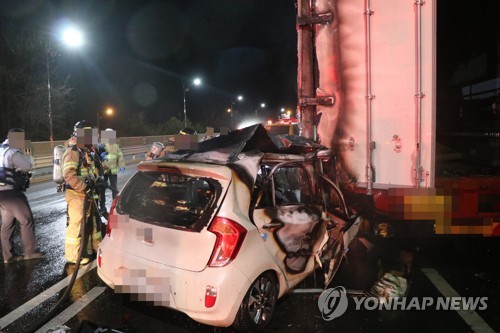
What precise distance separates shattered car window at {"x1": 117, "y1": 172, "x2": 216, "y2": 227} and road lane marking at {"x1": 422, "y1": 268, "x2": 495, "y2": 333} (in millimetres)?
2576

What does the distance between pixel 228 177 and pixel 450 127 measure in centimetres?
677

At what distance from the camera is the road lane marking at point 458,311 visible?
3.59m

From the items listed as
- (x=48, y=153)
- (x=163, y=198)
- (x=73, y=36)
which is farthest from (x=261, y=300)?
(x=48, y=153)

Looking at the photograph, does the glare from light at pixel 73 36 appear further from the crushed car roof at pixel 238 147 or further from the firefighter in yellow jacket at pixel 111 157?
the crushed car roof at pixel 238 147

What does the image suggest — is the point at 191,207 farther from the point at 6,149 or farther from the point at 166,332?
the point at 6,149

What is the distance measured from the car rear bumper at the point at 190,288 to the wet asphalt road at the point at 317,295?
0.43 meters

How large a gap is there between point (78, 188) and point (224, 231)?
2639 millimetres

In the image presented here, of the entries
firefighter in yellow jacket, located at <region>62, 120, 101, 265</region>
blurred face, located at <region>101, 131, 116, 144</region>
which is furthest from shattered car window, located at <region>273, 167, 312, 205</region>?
blurred face, located at <region>101, 131, 116, 144</region>

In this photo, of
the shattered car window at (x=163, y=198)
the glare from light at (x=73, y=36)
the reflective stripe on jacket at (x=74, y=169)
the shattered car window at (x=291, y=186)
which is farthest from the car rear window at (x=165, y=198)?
the glare from light at (x=73, y=36)

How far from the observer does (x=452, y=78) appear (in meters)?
8.95

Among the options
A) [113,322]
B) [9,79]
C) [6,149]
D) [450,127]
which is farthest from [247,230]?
[9,79]

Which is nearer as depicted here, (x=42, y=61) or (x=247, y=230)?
(x=247, y=230)

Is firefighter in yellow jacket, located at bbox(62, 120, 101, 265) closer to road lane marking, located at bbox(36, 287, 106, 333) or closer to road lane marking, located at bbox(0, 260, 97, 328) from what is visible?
road lane marking, located at bbox(0, 260, 97, 328)

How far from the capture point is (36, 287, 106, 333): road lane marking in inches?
143
